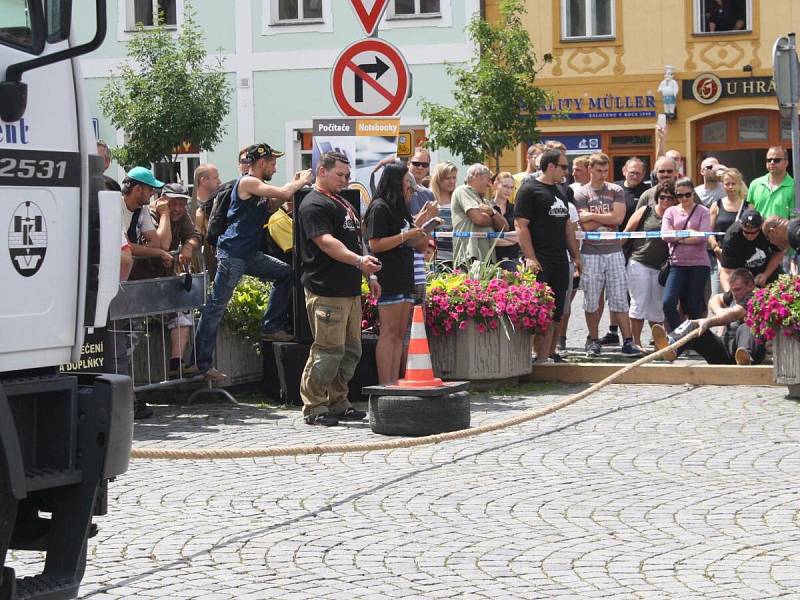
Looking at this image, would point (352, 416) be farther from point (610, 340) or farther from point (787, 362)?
point (610, 340)

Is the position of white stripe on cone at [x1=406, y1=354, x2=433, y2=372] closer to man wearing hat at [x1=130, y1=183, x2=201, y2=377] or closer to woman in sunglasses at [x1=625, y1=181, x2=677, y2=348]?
man wearing hat at [x1=130, y1=183, x2=201, y2=377]

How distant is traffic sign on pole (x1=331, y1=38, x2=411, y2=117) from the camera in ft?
42.0

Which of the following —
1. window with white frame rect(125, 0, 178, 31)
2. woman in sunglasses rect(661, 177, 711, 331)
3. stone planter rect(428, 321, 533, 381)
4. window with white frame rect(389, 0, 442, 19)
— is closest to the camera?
stone planter rect(428, 321, 533, 381)

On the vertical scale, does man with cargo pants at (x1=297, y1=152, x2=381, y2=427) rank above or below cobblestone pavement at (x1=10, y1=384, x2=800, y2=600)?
above

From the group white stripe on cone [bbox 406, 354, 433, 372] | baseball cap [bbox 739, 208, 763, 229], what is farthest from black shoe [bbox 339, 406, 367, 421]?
baseball cap [bbox 739, 208, 763, 229]

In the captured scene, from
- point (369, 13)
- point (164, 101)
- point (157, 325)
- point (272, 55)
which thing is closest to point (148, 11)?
point (272, 55)

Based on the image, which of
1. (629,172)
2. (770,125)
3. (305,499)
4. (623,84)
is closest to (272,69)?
(623,84)

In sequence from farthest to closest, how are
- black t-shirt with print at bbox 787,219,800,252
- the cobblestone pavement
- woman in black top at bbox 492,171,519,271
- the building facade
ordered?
the building facade → woman in black top at bbox 492,171,519,271 → black t-shirt with print at bbox 787,219,800,252 → the cobblestone pavement

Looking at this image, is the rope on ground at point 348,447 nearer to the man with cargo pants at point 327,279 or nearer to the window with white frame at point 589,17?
the man with cargo pants at point 327,279

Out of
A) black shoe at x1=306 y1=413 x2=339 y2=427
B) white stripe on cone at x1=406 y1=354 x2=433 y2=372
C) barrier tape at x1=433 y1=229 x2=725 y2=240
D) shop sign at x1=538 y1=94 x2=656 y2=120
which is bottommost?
black shoe at x1=306 y1=413 x2=339 y2=427

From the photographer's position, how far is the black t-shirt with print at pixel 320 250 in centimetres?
1110

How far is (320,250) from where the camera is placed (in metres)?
11.1

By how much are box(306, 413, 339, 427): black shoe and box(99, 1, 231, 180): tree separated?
18.3 metres

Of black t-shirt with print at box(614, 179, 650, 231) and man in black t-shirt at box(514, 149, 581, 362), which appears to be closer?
man in black t-shirt at box(514, 149, 581, 362)
